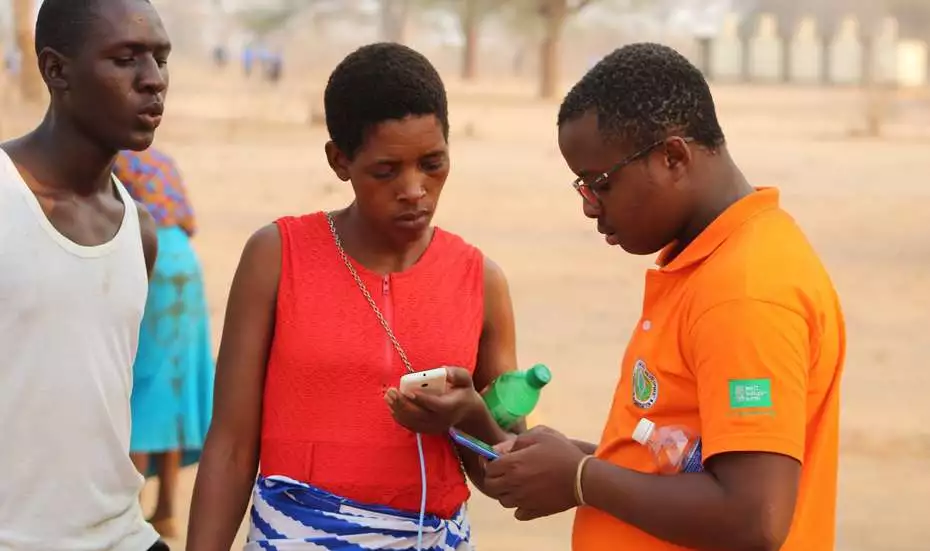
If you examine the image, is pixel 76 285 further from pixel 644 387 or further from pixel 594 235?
pixel 594 235

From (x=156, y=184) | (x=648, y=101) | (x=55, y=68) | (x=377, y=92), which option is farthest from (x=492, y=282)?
(x=156, y=184)

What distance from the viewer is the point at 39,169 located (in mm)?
2820

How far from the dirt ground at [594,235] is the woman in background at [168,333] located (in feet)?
2.96

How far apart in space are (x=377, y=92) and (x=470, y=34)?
155ft

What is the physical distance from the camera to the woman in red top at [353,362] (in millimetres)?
2793

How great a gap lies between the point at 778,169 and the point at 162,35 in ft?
56.9

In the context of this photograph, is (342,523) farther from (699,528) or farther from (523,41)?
(523,41)

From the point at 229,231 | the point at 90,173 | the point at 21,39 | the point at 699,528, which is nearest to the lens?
the point at 699,528

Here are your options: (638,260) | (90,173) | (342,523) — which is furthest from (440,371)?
(638,260)

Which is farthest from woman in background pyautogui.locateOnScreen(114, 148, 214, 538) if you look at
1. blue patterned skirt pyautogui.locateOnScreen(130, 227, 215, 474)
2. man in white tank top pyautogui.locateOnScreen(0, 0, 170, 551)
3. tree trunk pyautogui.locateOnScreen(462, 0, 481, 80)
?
tree trunk pyautogui.locateOnScreen(462, 0, 481, 80)

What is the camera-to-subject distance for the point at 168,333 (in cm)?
551

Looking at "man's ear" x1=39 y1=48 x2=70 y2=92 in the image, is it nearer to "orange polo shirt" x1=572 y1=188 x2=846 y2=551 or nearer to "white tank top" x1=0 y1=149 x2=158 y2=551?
"white tank top" x1=0 y1=149 x2=158 y2=551

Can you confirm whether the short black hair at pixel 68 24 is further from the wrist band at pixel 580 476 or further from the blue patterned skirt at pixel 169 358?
the blue patterned skirt at pixel 169 358

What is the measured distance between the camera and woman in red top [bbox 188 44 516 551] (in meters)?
2.79
